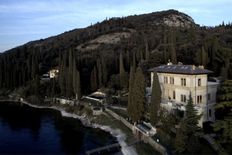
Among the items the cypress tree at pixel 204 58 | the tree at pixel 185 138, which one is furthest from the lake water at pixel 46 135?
the cypress tree at pixel 204 58

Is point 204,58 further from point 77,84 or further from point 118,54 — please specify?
point 118,54

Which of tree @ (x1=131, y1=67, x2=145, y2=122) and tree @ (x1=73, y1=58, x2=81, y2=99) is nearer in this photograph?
tree @ (x1=131, y1=67, x2=145, y2=122)

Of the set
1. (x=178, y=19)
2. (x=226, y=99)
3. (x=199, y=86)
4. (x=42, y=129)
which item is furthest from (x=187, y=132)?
(x=178, y=19)

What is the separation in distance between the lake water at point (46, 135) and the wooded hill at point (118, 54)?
17.4 meters

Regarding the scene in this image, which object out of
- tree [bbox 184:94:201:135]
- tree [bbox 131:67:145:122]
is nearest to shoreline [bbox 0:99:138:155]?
tree [bbox 131:67:145:122]

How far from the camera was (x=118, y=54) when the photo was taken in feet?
337

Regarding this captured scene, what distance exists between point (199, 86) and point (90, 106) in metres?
24.7

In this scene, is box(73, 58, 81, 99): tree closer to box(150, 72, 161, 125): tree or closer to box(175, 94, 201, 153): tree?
box(150, 72, 161, 125): tree

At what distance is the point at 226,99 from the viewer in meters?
31.0

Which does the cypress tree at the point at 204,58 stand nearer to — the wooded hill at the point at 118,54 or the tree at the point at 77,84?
the wooded hill at the point at 118,54

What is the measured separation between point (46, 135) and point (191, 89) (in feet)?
72.8

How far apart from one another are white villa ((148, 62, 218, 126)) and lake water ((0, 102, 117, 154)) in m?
10.1

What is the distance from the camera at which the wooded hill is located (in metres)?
66.6

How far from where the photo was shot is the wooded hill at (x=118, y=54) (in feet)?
218
